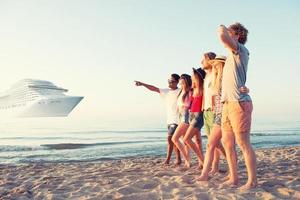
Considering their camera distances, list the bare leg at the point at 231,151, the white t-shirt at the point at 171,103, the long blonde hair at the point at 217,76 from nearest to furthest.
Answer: the bare leg at the point at 231,151 < the long blonde hair at the point at 217,76 < the white t-shirt at the point at 171,103

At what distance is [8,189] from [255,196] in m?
3.52

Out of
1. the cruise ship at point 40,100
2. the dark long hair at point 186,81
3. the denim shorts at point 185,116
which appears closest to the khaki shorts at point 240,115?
the denim shorts at point 185,116

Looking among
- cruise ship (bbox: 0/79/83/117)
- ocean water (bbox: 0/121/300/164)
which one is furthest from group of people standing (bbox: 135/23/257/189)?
cruise ship (bbox: 0/79/83/117)

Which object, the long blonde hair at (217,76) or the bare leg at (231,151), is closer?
the bare leg at (231,151)

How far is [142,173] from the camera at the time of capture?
20.2 feet

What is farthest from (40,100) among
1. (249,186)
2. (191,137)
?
(249,186)

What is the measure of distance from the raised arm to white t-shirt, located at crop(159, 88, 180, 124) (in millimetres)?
2635

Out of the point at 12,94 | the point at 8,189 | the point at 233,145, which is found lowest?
the point at 8,189

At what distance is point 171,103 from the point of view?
6.69 meters

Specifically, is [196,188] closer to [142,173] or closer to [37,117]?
[142,173]

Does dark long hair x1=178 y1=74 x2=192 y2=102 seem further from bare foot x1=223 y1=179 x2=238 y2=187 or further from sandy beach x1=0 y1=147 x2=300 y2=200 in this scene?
bare foot x1=223 y1=179 x2=238 y2=187

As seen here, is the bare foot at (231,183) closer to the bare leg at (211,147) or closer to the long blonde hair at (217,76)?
the bare leg at (211,147)

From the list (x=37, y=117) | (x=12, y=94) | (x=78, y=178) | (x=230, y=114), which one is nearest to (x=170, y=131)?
(x=78, y=178)

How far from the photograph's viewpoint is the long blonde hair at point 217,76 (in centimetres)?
500
